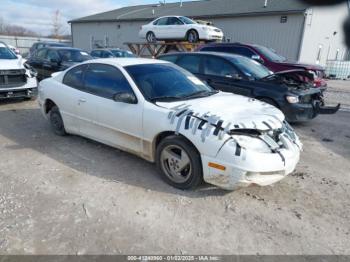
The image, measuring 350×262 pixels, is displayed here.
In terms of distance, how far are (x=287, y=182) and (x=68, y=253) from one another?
280cm

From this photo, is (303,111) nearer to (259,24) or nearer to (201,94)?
(201,94)

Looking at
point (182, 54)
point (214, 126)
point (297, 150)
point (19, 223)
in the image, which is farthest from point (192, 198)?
point (182, 54)

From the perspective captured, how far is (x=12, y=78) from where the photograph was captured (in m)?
7.73

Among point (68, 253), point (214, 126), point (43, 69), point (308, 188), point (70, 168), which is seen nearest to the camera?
point (68, 253)

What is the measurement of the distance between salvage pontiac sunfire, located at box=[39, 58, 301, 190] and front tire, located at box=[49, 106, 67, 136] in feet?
0.58

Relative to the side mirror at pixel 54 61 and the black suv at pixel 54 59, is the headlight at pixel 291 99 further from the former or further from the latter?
the side mirror at pixel 54 61

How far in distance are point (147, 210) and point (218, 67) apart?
4644 millimetres

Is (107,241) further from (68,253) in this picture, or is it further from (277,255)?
(277,255)

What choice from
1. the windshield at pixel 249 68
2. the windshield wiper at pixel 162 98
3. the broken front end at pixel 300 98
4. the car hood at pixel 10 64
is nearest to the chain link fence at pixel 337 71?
the broken front end at pixel 300 98

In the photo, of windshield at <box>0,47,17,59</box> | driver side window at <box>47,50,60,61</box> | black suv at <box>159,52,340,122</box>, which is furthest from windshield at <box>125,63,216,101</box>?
driver side window at <box>47,50,60,61</box>

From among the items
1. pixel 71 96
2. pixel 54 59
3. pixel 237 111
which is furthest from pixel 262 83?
pixel 54 59

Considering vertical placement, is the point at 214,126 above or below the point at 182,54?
below

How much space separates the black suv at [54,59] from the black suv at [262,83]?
509 centimetres

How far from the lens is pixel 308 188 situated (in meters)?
3.83
